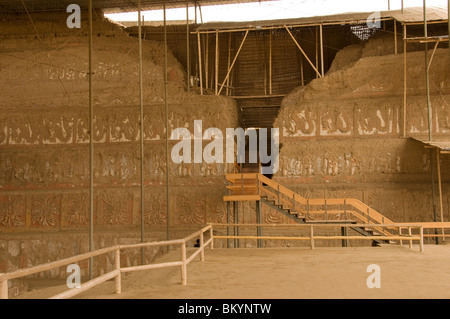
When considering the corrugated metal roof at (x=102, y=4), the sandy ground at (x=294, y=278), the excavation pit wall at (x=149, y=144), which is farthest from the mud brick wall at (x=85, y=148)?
the sandy ground at (x=294, y=278)

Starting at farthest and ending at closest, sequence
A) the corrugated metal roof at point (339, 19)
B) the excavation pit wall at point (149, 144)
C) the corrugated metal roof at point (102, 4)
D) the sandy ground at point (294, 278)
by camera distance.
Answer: the corrugated metal roof at point (102, 4) → the corrugated metal roof at point (339, 19) → the excavation pit wall at point (149, 144) → the sandy ground at point (294, 278)

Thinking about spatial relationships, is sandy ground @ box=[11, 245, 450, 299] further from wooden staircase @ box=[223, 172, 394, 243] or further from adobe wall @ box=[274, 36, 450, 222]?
adobe wall @ box=[274, 36, 450, 222]

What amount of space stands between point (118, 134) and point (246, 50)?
31.6 ft

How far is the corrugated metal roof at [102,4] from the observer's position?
95.6ft

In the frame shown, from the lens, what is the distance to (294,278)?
10.1 metres

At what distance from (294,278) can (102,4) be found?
2498 cm

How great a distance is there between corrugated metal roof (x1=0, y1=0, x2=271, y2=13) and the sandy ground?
20026 mm

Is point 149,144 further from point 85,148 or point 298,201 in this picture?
point 298,201

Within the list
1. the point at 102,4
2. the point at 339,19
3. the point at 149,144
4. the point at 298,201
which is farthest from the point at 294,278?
the point at 102,4

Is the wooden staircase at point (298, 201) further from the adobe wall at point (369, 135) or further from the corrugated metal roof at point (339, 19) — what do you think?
the corrugated metal roof at point (339, 19)

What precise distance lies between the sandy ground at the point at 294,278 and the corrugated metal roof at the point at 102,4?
20026 millimetres

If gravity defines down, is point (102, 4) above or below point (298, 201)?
above

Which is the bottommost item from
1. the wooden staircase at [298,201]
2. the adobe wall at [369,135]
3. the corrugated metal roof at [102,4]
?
the wooden staircase at [298,201]
